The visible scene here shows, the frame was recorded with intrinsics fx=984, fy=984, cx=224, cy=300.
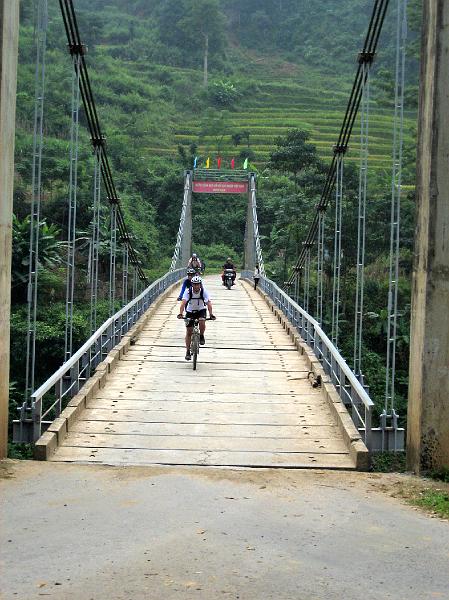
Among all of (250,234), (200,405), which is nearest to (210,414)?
(200,405)

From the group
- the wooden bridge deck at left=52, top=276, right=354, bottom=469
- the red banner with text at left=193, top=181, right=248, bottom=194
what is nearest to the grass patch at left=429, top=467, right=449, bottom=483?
the wooden bridge deck at left=52, top=276, right=354, bottom=469

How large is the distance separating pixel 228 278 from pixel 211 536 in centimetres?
2416

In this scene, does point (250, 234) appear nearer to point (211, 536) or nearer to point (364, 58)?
point (364, 58)

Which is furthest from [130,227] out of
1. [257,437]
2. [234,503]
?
[234,503]

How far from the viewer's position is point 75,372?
10.2m

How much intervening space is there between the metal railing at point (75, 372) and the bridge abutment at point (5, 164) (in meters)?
0.57

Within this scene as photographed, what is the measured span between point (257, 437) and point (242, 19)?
87.7 m

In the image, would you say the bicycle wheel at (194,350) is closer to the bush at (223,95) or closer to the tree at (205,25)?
the bush at (223,95)

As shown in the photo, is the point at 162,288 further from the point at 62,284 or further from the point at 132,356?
the point at 132,356

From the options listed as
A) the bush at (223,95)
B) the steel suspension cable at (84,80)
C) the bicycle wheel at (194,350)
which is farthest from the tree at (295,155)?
the bush at (223,95)

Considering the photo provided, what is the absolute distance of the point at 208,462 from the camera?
7.91 meters

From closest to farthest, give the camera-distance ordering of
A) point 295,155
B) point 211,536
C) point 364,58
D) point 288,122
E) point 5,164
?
point 211,536, point 5,164, point 364,58, point 295,155, point 288,122

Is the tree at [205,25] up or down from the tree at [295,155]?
up

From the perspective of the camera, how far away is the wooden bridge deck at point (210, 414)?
8.16 meters
